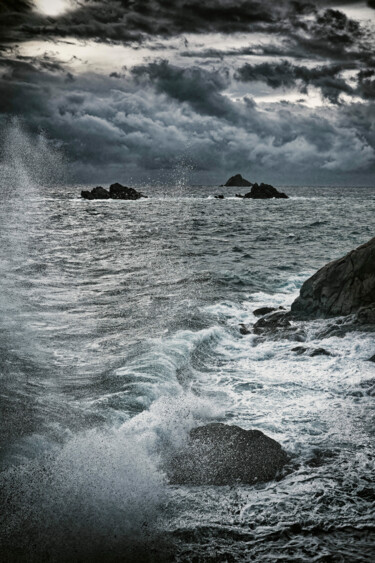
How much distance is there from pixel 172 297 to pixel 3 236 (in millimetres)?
23302

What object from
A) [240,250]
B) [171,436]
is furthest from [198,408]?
[240,250]

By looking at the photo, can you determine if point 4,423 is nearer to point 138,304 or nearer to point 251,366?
point 251,366

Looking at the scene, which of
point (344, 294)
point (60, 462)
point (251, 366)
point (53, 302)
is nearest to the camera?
point (60, 462)

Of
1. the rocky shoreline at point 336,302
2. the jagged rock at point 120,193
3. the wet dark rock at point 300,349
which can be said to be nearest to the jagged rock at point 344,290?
the rocky shoreline at point 336,302

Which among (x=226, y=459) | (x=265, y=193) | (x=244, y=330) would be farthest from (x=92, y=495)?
(x=265, y=193)

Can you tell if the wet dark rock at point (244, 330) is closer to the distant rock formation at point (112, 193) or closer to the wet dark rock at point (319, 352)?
the wet dark rock at point (319, 352)

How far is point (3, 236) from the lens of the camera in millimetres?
35000

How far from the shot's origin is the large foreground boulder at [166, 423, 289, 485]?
6242 mm

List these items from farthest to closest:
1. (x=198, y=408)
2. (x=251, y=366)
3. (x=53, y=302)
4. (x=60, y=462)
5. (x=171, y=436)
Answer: (x=53, y=302)
(x=251, y=366)
(x=198, y=408)
(x=171, y=436)
(x=60, y=462)

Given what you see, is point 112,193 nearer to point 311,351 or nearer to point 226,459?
point 311,351

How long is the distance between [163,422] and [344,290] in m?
8.61

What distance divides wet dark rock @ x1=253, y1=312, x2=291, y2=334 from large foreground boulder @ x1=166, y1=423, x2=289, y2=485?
21.3ft

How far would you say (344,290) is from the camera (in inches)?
545

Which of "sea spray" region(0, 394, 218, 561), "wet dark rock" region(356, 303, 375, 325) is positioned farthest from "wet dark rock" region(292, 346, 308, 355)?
"sea spray" region(0, 394, 218, 561)
